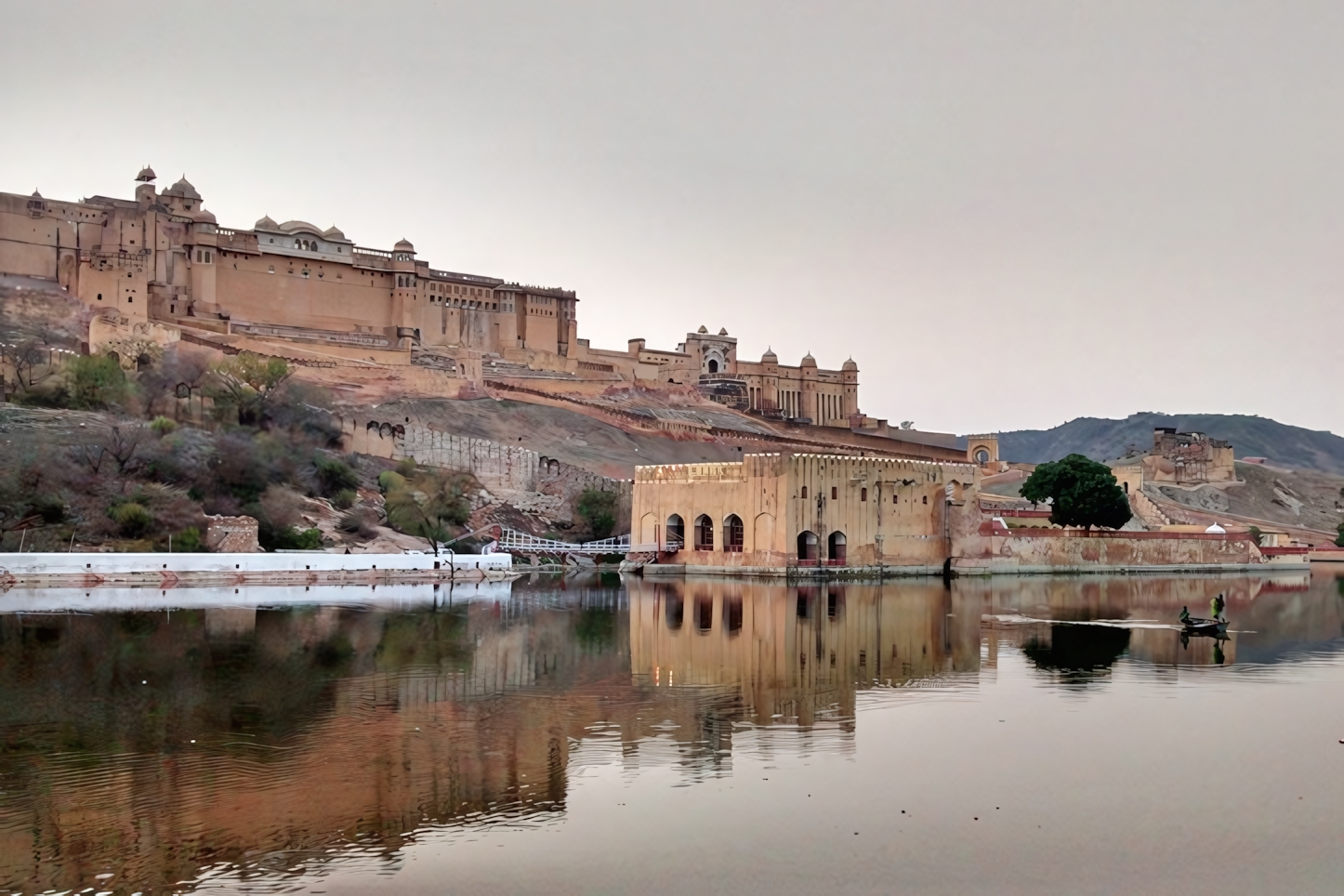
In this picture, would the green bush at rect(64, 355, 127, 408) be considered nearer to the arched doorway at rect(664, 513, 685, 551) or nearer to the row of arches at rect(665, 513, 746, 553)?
the arched doorway at rect(664, 513, 685, 551)

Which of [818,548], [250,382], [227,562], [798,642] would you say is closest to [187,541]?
[227,562]

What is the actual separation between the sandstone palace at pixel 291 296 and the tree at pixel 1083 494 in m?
24.3

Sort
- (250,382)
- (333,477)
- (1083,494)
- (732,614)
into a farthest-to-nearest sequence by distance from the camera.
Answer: (1083,494)
(250,382)
(333,477)
(732,614)

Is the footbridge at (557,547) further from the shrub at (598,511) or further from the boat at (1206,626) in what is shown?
the boat at (1206,626)

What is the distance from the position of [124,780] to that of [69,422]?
29.6 metres

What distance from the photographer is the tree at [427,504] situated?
3966 cm

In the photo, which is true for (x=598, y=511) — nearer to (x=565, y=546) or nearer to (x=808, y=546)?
(x=565, y=546)

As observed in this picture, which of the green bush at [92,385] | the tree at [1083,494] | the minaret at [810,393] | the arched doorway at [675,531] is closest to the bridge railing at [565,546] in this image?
the arched doorway at [675,531]

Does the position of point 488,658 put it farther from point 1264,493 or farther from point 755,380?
point 1264,493

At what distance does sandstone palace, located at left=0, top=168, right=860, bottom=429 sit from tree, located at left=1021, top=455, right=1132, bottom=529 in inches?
957

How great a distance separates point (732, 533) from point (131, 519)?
1618 cm

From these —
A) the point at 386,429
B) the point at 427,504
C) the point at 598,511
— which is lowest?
the point at 598,511

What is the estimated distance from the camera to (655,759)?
41.0 feet

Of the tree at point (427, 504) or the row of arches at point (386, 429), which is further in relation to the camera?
the row of arches at point (386, 429)
